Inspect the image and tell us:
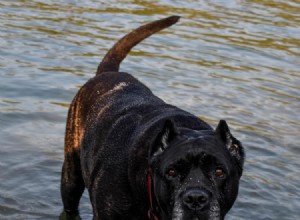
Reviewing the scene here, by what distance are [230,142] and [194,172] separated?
43cm

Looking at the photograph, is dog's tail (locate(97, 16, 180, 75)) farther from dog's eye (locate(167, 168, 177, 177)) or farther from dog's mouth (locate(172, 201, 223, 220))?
dog's mouth (locate(172, 201, 223, 220))

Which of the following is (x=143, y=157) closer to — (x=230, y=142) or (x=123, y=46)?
(x=230, y=142)

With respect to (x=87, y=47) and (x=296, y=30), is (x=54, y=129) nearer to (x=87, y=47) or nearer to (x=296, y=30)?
(x=87, y=47)

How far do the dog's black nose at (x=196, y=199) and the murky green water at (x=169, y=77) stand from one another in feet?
9.51

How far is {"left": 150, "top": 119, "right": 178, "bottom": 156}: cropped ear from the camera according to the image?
5.05 metres

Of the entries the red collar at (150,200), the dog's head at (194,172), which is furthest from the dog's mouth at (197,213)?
the red collar at (150,200)

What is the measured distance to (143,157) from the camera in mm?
5395

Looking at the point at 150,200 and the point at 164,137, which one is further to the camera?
the point at 150,200

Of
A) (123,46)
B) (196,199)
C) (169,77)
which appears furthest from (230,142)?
(169,77)

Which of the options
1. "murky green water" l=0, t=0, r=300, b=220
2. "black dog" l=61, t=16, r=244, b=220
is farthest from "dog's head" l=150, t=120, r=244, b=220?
"murky green water" l=0, t=0, r=300, b=220

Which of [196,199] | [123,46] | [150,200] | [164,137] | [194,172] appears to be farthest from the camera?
[123,46]

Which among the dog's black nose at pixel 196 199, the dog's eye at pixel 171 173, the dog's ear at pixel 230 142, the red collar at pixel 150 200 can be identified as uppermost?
the dog's ear at pixel 230 142

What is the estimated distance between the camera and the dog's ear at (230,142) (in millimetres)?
5086

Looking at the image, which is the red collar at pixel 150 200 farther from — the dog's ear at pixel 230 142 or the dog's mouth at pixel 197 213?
the dog's ear at pixel 230 142
